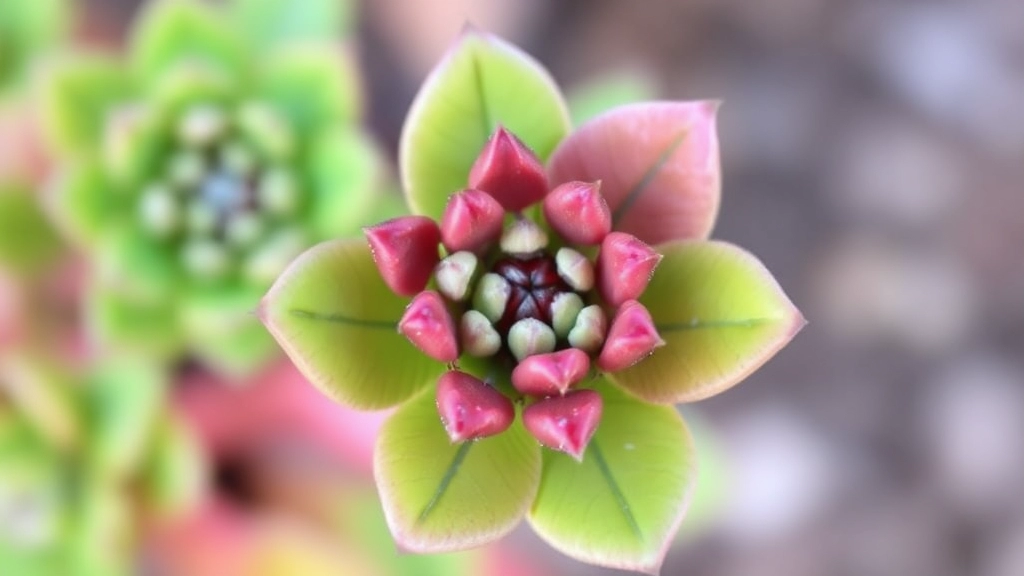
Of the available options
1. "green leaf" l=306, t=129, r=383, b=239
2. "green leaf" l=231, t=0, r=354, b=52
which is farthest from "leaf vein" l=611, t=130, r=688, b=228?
"green leaf" l=231, t=0, r=354, b=52

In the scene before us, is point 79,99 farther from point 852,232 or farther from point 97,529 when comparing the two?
point 852,232

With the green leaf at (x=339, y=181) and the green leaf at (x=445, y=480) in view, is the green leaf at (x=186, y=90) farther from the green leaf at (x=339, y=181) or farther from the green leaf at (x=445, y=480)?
the green leaf at (x=445, y=480)

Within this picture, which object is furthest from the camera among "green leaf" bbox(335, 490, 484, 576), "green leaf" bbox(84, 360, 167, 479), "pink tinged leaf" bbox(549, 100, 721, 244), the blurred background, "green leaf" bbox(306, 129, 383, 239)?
the blurred background

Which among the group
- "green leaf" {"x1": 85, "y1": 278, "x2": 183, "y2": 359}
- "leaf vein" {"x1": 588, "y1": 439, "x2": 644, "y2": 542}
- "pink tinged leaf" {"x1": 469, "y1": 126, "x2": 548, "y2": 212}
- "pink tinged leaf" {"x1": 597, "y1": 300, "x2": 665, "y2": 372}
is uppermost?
"pink tinged leaf" {"x1": 469, "y1": 126, "x2": 548, "y2": 212}

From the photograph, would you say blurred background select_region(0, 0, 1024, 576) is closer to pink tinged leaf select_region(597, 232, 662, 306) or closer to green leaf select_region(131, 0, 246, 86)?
green leaf select_region(131, 0, 246, 86)

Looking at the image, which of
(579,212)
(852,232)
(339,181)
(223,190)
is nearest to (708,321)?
(579,212)
